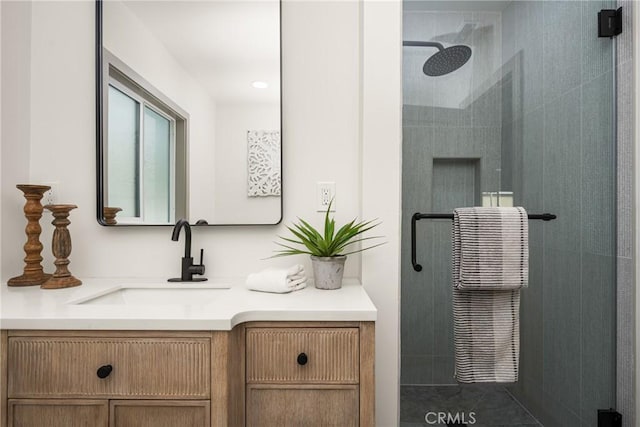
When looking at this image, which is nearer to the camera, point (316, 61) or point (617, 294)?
point (617, 294)

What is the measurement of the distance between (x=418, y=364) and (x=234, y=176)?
104 centimetres

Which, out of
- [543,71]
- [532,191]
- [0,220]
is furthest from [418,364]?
[0,220]

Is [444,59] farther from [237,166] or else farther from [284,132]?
[237,166]

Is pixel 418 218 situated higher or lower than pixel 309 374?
higher

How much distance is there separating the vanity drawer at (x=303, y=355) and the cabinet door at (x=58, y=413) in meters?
0.40

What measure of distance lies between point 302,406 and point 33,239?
1195mm

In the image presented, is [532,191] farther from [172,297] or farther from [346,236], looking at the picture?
[172,297]

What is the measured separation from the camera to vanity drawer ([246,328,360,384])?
108cm

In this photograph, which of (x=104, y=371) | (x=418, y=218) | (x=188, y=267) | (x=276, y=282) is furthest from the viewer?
(x=188, y=267)

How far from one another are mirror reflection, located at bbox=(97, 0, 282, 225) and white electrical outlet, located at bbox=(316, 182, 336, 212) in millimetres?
168

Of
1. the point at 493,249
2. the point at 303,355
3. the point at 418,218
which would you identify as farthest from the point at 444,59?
the point at 303,355

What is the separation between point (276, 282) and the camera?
1.30 m

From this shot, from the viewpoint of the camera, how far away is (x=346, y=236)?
4.57 feet

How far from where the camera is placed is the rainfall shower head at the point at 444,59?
4.63 feet
